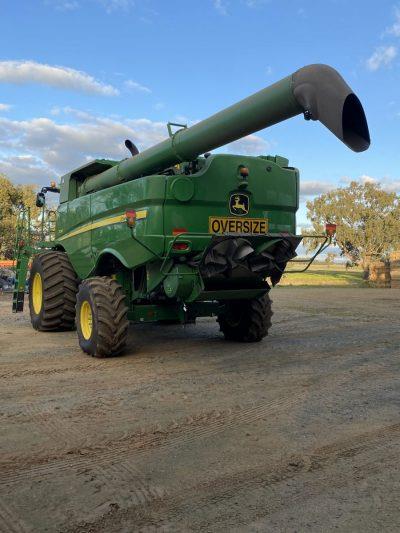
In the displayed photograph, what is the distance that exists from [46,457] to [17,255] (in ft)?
26.4

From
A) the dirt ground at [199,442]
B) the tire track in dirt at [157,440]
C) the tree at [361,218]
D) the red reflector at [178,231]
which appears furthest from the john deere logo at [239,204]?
the tree at [361,218]

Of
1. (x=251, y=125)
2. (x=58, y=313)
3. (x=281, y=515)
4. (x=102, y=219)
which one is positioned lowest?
(x=281, y=515)

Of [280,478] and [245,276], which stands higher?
[245,276]

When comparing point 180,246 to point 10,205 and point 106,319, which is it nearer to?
point 106,319

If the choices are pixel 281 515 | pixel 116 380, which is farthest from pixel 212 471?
pixel 116 380

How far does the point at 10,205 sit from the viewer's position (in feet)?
104

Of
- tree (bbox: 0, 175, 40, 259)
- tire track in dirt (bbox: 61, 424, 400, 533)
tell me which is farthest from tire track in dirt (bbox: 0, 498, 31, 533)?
tree (bbox: 0, 175, 40, 259)

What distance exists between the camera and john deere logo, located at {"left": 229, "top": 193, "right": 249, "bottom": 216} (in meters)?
6.50

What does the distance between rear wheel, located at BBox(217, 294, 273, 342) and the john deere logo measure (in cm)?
169

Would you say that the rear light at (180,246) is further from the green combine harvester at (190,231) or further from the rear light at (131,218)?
the rear light at (131,218)

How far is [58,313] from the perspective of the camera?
8.63m

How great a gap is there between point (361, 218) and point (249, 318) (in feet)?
Result: 149

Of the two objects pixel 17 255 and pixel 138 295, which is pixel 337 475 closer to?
pixel 138 295

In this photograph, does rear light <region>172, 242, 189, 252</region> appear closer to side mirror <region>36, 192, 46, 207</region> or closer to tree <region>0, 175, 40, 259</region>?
side mirror <region>36, 192, 46, 207</region>
